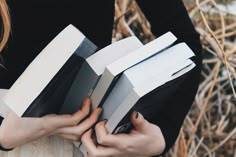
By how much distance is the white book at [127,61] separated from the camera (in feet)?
2.44

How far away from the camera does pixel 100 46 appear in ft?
3.14

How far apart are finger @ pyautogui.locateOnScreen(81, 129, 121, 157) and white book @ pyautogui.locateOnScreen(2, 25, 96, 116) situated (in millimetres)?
89

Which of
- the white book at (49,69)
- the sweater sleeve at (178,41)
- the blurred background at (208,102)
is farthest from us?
the blurred background at (208,102)

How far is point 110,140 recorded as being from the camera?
81 cm

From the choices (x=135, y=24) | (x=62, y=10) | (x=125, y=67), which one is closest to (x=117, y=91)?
(x=125, y=67)

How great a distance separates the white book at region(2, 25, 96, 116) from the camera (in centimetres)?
74

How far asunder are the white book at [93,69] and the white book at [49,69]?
2cm

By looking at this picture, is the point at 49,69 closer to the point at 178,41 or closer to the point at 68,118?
the point at 68,118

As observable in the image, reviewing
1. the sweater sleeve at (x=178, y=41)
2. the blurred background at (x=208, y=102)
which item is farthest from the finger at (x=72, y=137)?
the blurred background at (x=208, y=102)

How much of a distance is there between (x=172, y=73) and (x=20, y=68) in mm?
236

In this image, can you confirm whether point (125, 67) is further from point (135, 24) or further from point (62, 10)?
point (135, 24)

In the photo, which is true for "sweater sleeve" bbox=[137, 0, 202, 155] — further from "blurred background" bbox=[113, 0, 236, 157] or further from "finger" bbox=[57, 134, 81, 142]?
"blurred background" bbox=[113, 0, 236, 157]

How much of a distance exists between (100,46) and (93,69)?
18 cm

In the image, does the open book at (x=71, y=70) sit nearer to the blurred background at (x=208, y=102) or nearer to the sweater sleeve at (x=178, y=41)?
the sweater sleeve at (x=178, y=41)
